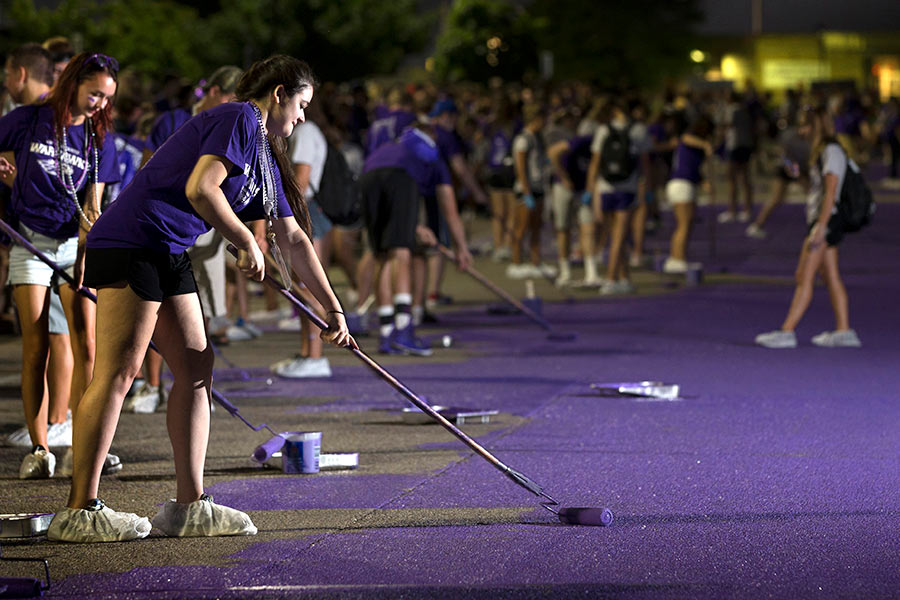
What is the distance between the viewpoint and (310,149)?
10.3 meters

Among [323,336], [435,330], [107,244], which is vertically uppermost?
[107,244]

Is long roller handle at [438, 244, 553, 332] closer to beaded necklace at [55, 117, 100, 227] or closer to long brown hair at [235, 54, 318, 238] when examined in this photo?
beaded necklace at [55, 117, 100, 227]

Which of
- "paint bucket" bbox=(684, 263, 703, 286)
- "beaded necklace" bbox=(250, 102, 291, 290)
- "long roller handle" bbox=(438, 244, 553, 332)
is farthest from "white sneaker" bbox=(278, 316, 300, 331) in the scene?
"beaded necklace" bbox=(250, 102, 291, 290)

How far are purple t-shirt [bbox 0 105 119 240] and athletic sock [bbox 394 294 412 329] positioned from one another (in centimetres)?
441

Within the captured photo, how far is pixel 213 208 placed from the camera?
17.3 feet

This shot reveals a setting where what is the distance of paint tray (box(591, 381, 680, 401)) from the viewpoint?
361 inches

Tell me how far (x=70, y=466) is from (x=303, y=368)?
10.8 feet

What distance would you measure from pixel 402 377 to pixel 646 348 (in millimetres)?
2400

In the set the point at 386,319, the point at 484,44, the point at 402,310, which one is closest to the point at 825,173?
the point at 402,310

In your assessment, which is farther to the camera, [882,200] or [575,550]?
[882,200]

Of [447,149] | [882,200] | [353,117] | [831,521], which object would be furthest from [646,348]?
[882,200]

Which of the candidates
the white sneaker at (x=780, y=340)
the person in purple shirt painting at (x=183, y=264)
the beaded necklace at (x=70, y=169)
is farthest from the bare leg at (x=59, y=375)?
the white sneaker at (x=780, y=340)

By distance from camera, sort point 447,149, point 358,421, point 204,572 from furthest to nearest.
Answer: point 447,149 → point 358,421 → point 204,572

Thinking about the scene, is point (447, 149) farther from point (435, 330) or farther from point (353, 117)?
point (353, 117)
